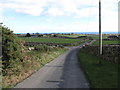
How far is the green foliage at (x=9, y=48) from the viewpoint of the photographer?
16203 mm

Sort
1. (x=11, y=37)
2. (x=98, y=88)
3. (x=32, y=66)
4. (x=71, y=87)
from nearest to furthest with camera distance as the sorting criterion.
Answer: (x=98, y=88) < (x=71, y=87) < (x=11, y=37) < (x=32, y=66)

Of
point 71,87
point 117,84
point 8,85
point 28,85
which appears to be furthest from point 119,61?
point 8,85

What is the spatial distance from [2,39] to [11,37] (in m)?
0.96

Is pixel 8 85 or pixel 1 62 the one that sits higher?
pixel 1 62

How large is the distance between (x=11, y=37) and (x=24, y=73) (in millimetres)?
3926

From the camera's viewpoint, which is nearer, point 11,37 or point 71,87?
point 71,87

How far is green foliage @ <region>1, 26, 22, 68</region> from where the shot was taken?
1620 centimetres

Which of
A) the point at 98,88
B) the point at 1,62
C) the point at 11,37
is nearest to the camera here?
the point at 98,88

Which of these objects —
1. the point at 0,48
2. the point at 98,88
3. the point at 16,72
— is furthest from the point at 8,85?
the point at 98,88

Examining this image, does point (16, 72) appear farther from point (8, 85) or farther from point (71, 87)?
point (71, 87)

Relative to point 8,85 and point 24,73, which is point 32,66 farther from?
point 8,85

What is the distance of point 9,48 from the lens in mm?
16109

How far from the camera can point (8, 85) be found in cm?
1302

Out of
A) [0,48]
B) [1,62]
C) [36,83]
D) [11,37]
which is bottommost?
[36,83]
